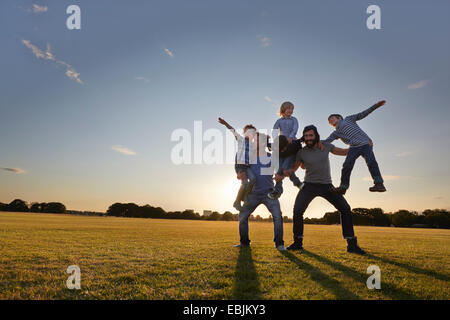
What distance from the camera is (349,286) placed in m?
3.08

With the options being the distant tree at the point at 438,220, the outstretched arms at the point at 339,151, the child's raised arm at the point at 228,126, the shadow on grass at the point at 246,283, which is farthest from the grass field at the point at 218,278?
the distant tree at the point at 438,220

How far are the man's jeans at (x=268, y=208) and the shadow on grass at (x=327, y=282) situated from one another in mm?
1857

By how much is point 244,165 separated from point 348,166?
8.36 ft

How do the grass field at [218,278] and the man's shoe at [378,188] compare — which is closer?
the grass field at [218,278]

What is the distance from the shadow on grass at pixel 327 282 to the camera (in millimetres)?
2750

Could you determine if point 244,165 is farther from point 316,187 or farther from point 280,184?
point 316,187

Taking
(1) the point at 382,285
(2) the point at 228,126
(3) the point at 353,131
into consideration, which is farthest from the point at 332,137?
(1) the point at 382,285

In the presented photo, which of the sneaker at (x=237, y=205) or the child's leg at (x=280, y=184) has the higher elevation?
the child's leg at (x=280, y=184)

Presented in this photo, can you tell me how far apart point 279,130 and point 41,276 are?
229 inches

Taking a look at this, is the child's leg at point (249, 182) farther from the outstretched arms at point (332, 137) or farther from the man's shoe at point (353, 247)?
the man's shoe at point (353, 247)

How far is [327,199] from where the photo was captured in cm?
630

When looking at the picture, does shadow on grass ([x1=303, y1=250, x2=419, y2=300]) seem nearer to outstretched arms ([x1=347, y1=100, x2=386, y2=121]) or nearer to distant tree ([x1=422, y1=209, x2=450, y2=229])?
outstretched arms ([x1=347, y1=100, x2=386, y2=121])
